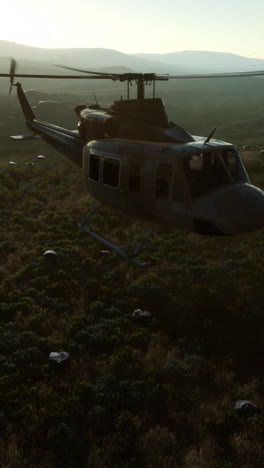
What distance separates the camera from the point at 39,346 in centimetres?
948

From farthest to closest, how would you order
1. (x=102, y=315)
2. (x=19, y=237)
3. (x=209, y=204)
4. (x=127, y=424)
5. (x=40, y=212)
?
(x=40, y=212) < (x=19, y=237) < (x=102, y=315) < (x=209, y=204) < (x=127, y=424)

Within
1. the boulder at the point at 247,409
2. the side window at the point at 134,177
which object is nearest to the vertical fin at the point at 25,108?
the side window at the point at 134,177

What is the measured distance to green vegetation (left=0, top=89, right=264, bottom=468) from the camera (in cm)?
697

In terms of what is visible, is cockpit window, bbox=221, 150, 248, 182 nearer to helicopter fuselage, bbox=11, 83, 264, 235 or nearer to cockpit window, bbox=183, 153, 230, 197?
helicopter fuselage, bbox=11, 83, 264, 235

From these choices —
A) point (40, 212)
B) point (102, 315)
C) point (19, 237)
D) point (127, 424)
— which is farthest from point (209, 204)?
point (40, 212)

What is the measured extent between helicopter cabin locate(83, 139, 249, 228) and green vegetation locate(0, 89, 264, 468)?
9.02 ft

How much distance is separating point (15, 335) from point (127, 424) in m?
4.14

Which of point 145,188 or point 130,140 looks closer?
point 145,188

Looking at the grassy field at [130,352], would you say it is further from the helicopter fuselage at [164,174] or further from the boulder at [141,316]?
the helicopter fuselage at [164,174]

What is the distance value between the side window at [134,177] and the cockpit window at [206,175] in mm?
1725

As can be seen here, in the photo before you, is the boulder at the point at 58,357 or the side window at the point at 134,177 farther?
the side window at the point at 134,177

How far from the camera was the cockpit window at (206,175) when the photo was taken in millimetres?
10398

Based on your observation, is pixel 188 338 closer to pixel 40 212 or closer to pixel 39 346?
pixel 39 346

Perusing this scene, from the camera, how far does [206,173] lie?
413 inches
